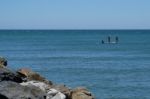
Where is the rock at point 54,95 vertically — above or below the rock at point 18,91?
below

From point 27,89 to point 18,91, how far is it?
0.40m

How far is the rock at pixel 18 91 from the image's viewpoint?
1956cm

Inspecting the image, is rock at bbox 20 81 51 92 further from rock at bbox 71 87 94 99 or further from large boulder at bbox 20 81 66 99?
rock at bbox 71 87 94 99

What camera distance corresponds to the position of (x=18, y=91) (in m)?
19.8

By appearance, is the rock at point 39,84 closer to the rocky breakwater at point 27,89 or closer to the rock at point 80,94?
the rocky breakwater at point 27,89

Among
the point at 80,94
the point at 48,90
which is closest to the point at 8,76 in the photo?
the point at 48,90

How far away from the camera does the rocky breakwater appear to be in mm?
19734

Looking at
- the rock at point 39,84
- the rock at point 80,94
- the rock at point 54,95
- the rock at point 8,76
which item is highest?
the rock at point 8,76

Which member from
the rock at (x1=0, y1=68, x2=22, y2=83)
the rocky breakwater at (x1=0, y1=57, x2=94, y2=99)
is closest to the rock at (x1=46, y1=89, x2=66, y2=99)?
the rocky breakwater at (x1=0, y1=57, x2=94, y2=99)

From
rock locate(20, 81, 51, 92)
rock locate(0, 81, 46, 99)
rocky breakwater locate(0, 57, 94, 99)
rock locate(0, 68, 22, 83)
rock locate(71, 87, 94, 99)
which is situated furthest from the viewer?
rock locate(71, 87, 94, 99)

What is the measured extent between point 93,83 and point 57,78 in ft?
14.4

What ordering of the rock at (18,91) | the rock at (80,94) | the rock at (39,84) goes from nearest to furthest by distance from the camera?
1. the rock at (18,91)
2. the rock at (39,84)
3. the rock at (80,94)

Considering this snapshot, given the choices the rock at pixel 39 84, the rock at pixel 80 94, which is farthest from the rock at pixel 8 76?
the rock at pixel 80 94

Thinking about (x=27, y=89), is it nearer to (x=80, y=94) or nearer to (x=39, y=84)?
(x=39, y=84)
